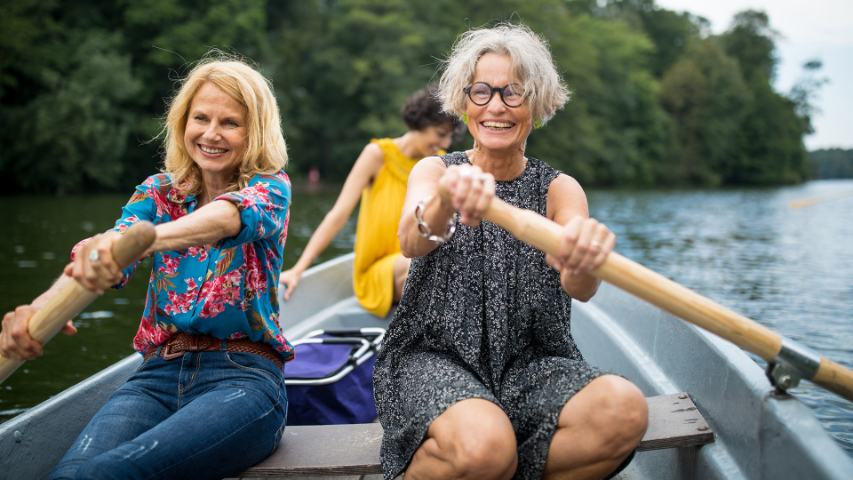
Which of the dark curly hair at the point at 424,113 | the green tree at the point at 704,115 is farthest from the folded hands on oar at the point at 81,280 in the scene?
the green tree at the point at 704,115

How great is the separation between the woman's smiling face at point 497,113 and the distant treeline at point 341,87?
7.63 meters

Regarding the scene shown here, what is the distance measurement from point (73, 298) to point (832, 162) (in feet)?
284

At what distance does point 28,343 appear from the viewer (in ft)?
5.58

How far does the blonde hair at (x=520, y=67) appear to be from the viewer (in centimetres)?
217

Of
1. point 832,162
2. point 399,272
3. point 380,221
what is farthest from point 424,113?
point 832,162

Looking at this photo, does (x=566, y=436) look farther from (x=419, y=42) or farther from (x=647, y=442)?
(x=419, y=42)

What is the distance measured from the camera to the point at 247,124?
2.25 meters

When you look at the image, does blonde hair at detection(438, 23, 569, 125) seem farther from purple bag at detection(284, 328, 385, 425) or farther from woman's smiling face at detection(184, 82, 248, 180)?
purple bag at detection(284, 328, 385, 425)

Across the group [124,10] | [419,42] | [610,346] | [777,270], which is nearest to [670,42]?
[419,42]

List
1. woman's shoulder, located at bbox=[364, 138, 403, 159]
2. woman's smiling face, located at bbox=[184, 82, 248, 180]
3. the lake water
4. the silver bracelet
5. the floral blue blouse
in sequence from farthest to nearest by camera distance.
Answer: the lake water → woman's shoulder, located at bbox=[364, 138, 403, 159] → woman's smiling face, located at bbox=[184, 82, 248, 180] → the floral blue blouse → the silver bracelet

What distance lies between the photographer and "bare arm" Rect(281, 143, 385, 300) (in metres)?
3.93

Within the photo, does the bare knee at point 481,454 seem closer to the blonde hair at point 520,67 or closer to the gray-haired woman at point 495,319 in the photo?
the gray-haired woman at point 495,319

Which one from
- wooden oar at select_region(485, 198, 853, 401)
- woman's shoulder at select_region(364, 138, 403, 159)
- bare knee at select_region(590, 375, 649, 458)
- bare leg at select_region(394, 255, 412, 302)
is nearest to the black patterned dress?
bare knee at select_region(590, 375, 649, 458)

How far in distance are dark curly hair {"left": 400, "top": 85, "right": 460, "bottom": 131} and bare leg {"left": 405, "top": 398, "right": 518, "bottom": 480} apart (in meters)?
2.47
